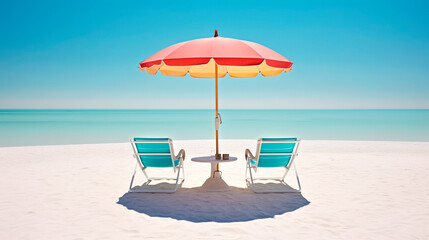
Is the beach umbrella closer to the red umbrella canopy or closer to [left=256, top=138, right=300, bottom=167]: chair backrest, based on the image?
the red umbrella canopy

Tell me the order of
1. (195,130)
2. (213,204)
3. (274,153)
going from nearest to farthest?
1. (213,204)
2. (274,153)
3. (195,130)

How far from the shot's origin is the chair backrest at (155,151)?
4.25 m

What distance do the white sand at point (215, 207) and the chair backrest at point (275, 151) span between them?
45 cm

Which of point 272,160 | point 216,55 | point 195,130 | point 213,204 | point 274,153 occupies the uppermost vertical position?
point 216,55

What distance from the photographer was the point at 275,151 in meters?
4.39

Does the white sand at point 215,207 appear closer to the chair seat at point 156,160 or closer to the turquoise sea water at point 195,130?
the chair seat at point 156,160

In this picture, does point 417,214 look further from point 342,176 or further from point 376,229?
point 342,176

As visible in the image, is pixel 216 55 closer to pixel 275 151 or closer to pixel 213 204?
pixel 275 151

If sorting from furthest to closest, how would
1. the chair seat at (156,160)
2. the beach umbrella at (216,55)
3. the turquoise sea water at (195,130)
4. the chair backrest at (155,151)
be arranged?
the turquoise sea water at (195,130), the chair seat at (156,160), the chair backrest at (155,151), the beach umbrella at (216,55)

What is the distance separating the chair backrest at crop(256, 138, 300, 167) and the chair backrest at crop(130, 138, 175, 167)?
3.75 feet

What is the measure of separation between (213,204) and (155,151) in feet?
3.45

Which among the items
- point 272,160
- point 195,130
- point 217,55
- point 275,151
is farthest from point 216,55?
point 195,130

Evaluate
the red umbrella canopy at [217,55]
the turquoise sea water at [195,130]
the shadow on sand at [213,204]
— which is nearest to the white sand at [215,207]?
the shadow on sand at [213,204]

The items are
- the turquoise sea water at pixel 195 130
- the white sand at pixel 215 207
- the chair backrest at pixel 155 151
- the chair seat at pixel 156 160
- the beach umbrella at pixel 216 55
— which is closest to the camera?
the white sand at pixel 215 207
